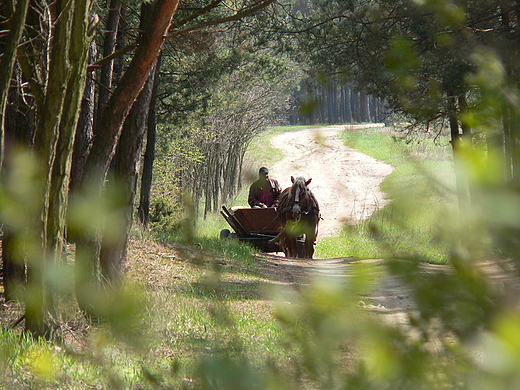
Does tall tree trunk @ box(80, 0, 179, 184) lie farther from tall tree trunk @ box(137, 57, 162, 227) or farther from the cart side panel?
the cart side panel

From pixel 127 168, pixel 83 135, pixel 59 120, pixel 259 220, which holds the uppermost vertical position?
pixel 83 135

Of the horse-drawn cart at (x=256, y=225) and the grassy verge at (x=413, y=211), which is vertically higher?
the horse-drawn cart at (x=256, y=225)

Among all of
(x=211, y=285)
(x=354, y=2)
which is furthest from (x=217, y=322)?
(x=354, y=2)

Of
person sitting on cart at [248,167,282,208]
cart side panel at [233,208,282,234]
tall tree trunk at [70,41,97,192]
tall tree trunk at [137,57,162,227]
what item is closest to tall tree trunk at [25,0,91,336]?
tall tree trunk at [70,41,97,192]

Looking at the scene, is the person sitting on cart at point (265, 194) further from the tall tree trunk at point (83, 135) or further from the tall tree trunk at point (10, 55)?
the tall tree trunk at point (10, 55)

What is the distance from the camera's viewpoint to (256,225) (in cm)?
1606

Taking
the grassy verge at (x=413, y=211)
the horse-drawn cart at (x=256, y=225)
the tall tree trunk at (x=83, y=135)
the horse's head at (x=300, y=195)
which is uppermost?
the tall tree trunk at (x=83, y=135)

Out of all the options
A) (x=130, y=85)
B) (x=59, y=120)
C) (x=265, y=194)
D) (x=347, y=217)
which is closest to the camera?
(x=347, y=217)

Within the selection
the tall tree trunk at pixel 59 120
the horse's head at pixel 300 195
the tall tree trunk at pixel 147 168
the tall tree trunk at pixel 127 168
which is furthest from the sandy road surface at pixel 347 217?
the tall tree trunk at pixel 147 168

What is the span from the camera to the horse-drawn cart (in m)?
15.7

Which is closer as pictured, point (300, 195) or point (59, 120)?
point (59, 120)

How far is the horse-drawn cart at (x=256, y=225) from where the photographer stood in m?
15.7

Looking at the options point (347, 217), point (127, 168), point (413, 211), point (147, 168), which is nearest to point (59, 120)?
point (127, 168)

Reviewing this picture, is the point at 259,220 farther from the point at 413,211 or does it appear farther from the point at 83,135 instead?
the point at 413,211
